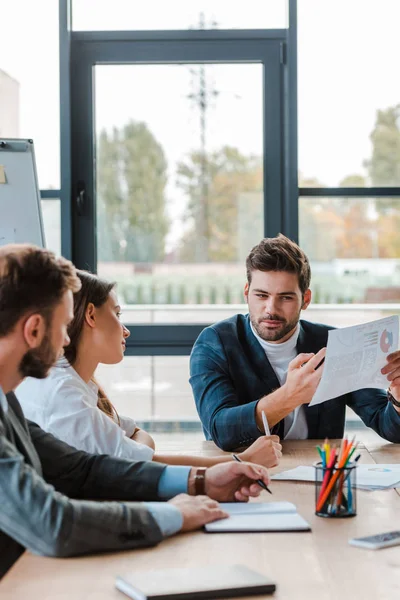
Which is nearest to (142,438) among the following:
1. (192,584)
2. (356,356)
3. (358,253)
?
(356,356)

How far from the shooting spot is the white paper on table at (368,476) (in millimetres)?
1870

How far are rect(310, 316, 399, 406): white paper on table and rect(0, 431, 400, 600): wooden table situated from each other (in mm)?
542

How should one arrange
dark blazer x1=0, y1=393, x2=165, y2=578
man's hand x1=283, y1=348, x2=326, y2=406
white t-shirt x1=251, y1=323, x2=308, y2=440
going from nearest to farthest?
dark blazer x1=0, y1=393, x2=165, y2=578 → man's hand x1=283, y1=348, x2=326, y2=406 → white t-shirt x1=251, y1=323, x2=308, y2=440

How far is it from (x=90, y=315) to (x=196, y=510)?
0.74 meters

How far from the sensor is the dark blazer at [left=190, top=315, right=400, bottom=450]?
8.14ft

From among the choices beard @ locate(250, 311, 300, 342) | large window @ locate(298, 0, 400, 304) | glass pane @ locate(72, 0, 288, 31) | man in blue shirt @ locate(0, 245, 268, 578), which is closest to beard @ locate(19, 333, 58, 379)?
man in blue shirt @ locate(0, 245, 268, 578)

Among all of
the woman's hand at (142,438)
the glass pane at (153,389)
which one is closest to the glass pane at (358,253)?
the glass pane at (153,389)

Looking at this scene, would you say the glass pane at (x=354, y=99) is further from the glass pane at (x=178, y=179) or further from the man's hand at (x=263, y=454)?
the man's hand at (x=263, y=454)

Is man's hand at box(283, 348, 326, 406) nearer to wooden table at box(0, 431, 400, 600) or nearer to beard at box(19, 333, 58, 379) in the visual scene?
wooden table at box(0, 431, 400, 600)

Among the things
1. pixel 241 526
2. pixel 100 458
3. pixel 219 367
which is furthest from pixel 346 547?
pixel 219 367

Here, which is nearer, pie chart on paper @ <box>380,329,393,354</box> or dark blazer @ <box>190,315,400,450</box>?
Answer: pie chart on paper @ <box>380,329,393,354</box>

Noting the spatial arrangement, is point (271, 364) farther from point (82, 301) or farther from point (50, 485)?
point (50, 485)

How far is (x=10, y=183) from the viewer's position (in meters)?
3.35

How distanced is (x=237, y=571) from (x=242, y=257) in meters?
2.69
